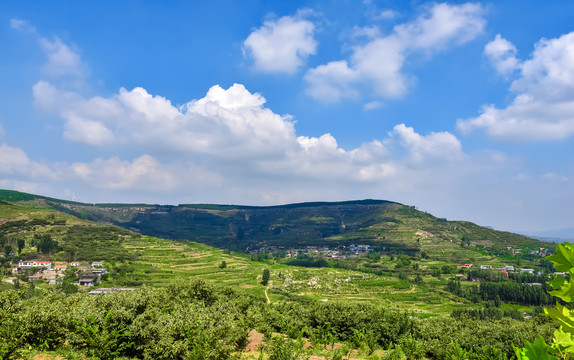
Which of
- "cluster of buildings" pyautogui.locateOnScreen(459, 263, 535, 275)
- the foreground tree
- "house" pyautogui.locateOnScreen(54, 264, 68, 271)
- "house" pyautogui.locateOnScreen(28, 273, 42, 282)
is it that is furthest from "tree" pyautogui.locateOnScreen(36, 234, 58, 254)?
"cluster of buildings" pyautogui.locateOnScreen(459, 263, 535, 275)

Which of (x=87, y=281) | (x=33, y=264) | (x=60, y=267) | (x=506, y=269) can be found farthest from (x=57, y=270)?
(x=506, y=269)

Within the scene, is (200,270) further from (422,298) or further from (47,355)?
(47,355)

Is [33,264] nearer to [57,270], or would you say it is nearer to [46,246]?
[57,270]

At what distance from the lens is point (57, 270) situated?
387 ft

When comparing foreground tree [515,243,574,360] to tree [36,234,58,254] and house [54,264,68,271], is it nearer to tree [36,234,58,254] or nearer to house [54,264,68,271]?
house [54,264,68,271]

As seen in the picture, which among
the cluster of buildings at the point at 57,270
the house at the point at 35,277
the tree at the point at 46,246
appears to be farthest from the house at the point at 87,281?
the tree at the point at 46,246

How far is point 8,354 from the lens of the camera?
20.6 m

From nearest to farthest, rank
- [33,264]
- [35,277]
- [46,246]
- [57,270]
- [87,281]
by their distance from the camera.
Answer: [87,281] < [35,277] < [57,270] < [33,264] < [46,246]

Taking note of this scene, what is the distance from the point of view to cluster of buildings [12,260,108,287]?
10625 cm

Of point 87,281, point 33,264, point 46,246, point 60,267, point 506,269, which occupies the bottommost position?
point 60,267

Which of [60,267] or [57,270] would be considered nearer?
[57,270]

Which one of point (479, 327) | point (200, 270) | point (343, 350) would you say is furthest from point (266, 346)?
point (200, 270)

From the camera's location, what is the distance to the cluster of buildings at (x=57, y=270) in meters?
106

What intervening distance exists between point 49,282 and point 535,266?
256 meters
